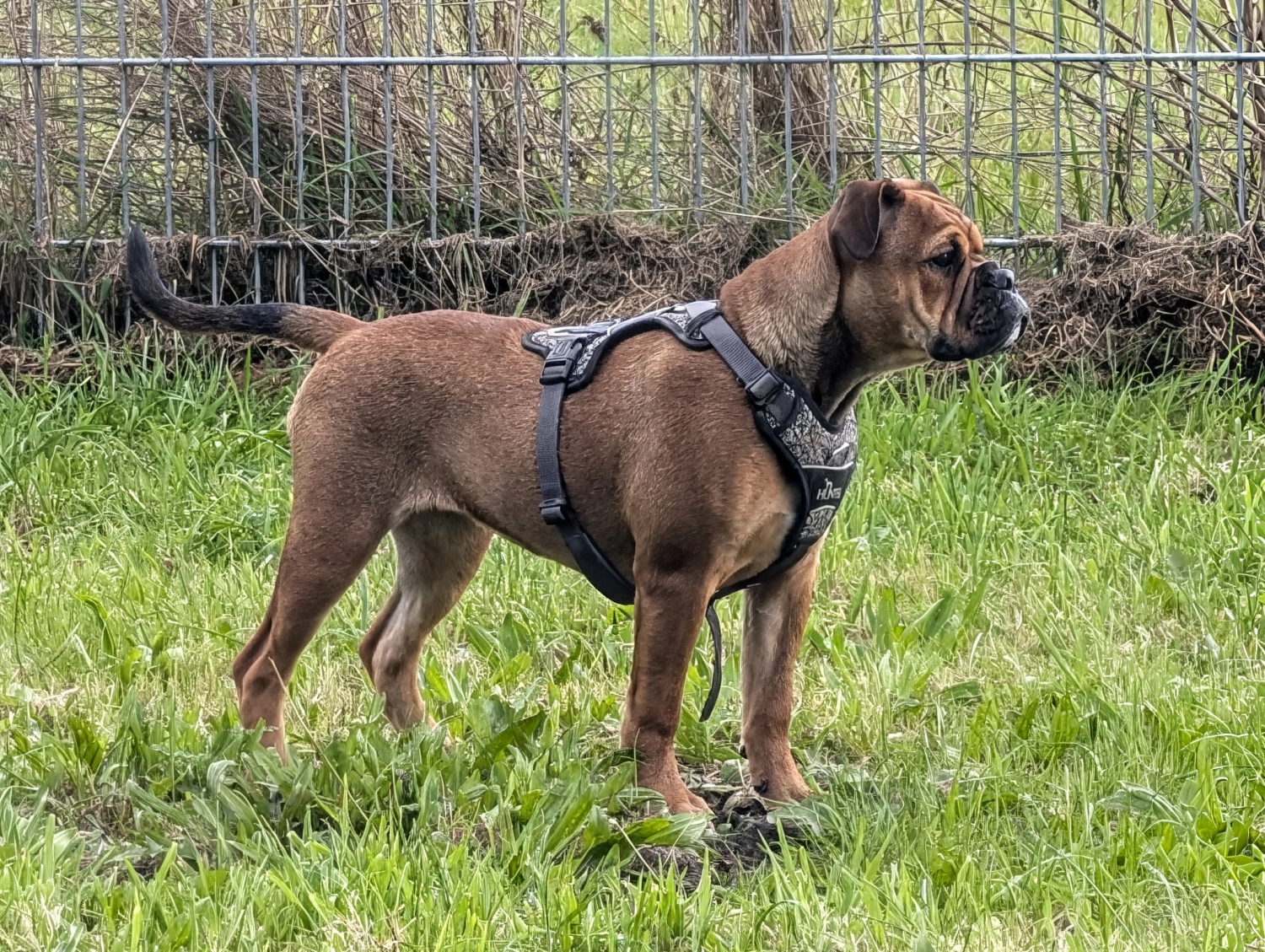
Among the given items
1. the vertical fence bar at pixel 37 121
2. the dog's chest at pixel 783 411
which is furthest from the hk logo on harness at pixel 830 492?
the vertical fence bar at pixel 37 121

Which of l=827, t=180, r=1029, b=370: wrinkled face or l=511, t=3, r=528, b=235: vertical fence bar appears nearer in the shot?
l=827, t=180, r=1029, b=370: wrinkled face

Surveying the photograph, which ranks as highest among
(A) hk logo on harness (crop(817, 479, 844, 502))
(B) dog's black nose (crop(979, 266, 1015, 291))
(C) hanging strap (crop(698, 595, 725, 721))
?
(B) dog's black nose (crop(979, 266, 1015, 291))

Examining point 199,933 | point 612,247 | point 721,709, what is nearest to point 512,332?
point 721,709

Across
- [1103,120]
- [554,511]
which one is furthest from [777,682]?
[1103,120]

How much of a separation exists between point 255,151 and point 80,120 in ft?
2.62

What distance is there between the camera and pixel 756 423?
3.94 metres

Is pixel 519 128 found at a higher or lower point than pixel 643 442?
higher

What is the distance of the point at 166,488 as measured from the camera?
635cm

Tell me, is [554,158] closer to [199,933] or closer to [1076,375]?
[1076,375]

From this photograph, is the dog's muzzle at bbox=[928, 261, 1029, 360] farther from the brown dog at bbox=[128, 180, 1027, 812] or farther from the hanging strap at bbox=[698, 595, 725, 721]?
the hanging strap at bbox=[698, 595, 725, 721]

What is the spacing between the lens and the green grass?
3.34 meters

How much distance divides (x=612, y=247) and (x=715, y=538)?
13.0 ft

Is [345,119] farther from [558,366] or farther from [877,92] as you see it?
[558,366]

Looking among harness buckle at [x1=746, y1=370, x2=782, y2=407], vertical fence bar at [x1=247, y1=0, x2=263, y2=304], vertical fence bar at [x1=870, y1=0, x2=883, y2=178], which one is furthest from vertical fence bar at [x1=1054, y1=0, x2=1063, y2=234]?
harness buckle at [x1=746, y1=370, x2=782, y2=407]
